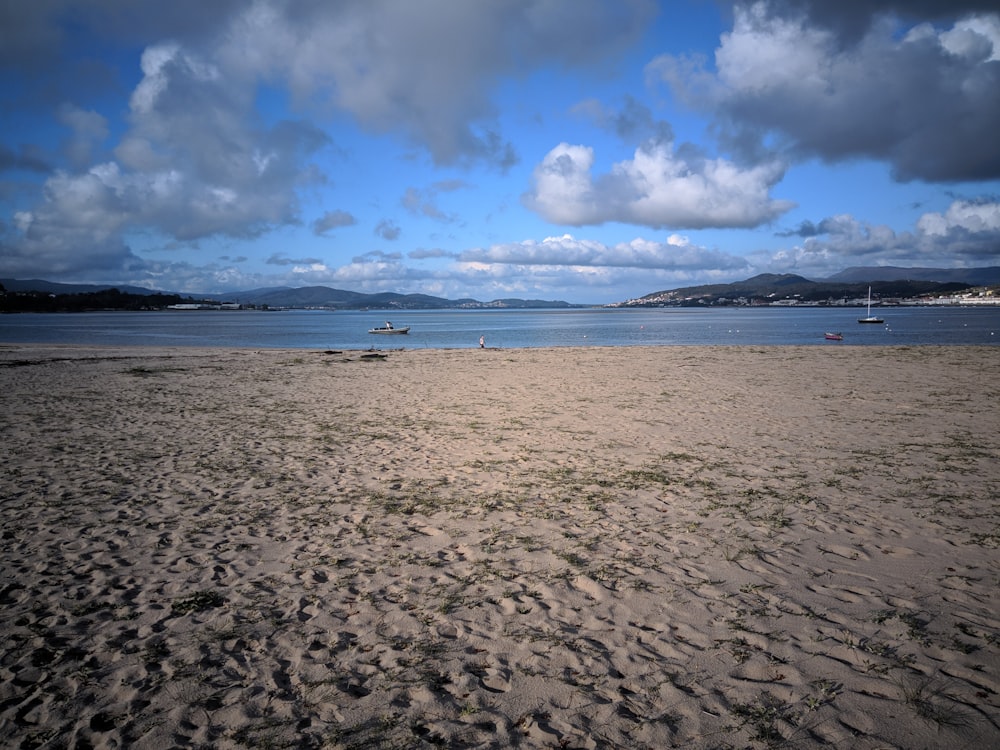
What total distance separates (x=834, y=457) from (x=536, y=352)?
28277mm

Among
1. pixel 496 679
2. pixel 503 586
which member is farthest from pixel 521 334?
pixel 496 679

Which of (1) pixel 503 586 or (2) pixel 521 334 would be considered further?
(2) pixel 521 334

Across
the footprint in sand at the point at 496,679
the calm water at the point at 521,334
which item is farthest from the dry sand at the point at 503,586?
the calm water at the point at 521,334

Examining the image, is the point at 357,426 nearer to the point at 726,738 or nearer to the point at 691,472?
the point at 691,472

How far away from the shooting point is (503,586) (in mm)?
5391

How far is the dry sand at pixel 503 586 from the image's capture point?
3.66m

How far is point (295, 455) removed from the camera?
1033 centimetres

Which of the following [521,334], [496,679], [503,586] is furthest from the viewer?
[521,334]

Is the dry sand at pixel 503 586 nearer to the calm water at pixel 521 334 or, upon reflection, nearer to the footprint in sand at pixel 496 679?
the footprint in sand at pixel 496 679

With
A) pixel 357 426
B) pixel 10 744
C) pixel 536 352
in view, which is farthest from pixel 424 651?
pixel 536 352

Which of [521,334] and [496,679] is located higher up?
[521,334]

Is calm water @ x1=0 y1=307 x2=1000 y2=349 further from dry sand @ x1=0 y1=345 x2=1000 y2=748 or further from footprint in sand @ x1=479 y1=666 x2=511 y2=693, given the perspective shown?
footprint in sand @ x1=479 y1=666 x2=511 y2=693

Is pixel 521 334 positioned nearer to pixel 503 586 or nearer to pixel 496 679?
pixel 503 586

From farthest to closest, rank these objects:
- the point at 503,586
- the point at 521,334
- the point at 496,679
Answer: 1. the point at 521,334
2. the point at 503,586
3. the point at 496,679
